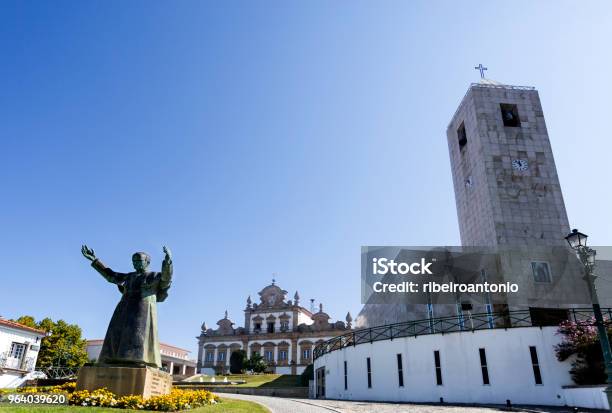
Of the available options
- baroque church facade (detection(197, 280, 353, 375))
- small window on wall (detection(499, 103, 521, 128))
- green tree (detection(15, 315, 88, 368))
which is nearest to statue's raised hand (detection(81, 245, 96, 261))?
small window on wall (detection(499, 103, 521, 128))

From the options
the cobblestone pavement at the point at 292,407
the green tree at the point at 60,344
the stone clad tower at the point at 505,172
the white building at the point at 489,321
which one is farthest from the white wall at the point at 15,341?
the stone clad tower at the point at 505,172

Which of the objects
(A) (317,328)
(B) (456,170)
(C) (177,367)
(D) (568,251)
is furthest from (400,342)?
(C) (177,367)

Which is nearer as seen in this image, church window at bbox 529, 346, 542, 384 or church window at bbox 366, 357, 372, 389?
church window at bbox 529, 346, 542, 384

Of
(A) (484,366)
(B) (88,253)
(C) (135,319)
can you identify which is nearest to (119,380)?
(C) (135,319)

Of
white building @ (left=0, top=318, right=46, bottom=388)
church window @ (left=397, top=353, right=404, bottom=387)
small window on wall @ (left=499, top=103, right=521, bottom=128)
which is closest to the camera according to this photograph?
church window @ (left=397, top=353, right=404, bottom=387)

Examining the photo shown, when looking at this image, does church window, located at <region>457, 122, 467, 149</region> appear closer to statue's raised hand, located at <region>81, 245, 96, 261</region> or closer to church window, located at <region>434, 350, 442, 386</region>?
church window, located at <region>434, 350, 442, 386</region>

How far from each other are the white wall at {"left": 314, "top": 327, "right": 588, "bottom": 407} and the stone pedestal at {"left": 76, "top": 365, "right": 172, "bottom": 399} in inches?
513

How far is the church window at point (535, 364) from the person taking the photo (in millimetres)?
17306

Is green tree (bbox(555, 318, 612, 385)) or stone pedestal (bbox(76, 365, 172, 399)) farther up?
green tree (bbox(555, 318, 612, 385))

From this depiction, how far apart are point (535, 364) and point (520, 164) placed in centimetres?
1853

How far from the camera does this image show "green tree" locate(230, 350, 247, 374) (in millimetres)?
55594

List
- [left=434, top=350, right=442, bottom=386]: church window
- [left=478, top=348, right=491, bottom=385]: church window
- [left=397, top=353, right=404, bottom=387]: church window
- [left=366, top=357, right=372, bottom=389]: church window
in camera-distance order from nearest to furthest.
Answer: [left=478, top=348, right=491, bottom=385]: church window
[left=434, top=350, right=442, bottom=386]: church window
[left=397, top=353, right=404, bottom=387]: church window
[left=366, top=357, right=372, bottom=389]: church window

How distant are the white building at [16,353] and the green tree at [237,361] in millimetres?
26615

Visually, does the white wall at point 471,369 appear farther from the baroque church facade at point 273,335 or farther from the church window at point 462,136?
the baroque church facade at point 273,335
